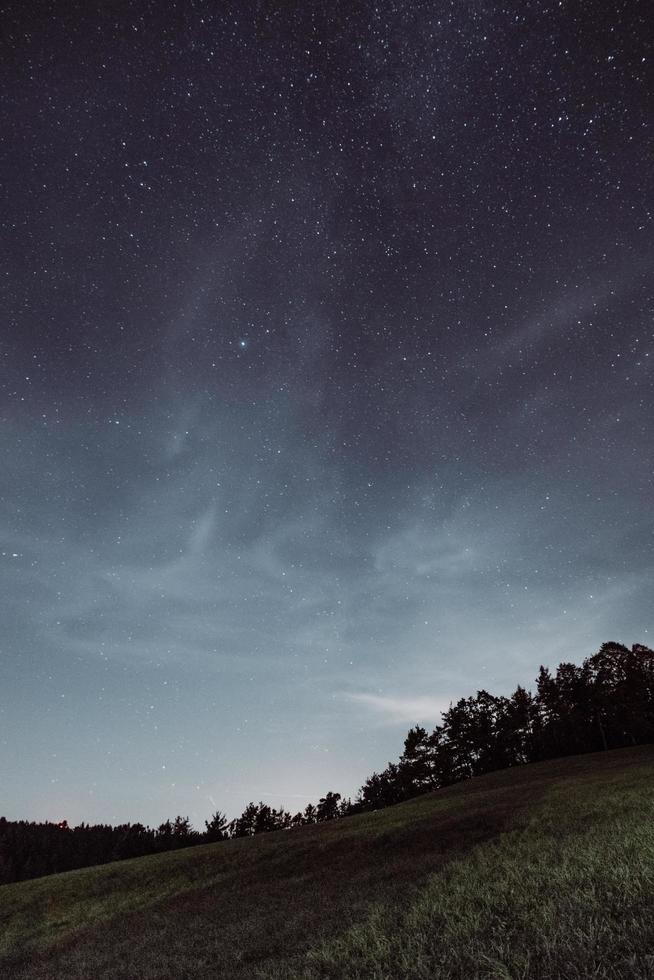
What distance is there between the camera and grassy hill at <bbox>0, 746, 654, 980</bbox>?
620 cm

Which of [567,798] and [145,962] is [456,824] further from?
[145,962]

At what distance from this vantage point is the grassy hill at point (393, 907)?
20.3 ft

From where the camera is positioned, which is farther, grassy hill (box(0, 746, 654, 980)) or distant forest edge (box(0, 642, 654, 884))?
distant forest edge (box(0, 642, 654, 884))

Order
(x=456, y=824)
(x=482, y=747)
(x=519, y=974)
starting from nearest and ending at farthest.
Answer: (x=519, y=974) → (x=456, y=824) → (x=482, y=747)

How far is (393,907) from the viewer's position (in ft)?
34.9

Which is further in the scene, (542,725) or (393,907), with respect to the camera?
(542,725)

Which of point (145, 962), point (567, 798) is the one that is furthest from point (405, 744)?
point (145, 962)

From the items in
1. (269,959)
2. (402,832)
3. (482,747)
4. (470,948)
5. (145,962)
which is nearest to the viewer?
(470,948)

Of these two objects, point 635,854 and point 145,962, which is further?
point 145,962

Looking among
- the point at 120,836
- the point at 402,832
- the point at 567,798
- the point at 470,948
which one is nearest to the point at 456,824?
the point at 402,832

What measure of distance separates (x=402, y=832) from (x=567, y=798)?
24.4 ft

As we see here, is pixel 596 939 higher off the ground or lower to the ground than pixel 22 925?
higher

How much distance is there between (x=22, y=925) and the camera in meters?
23.1

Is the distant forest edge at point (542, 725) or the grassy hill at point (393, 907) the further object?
the distant forest edge at point (542, 725)
